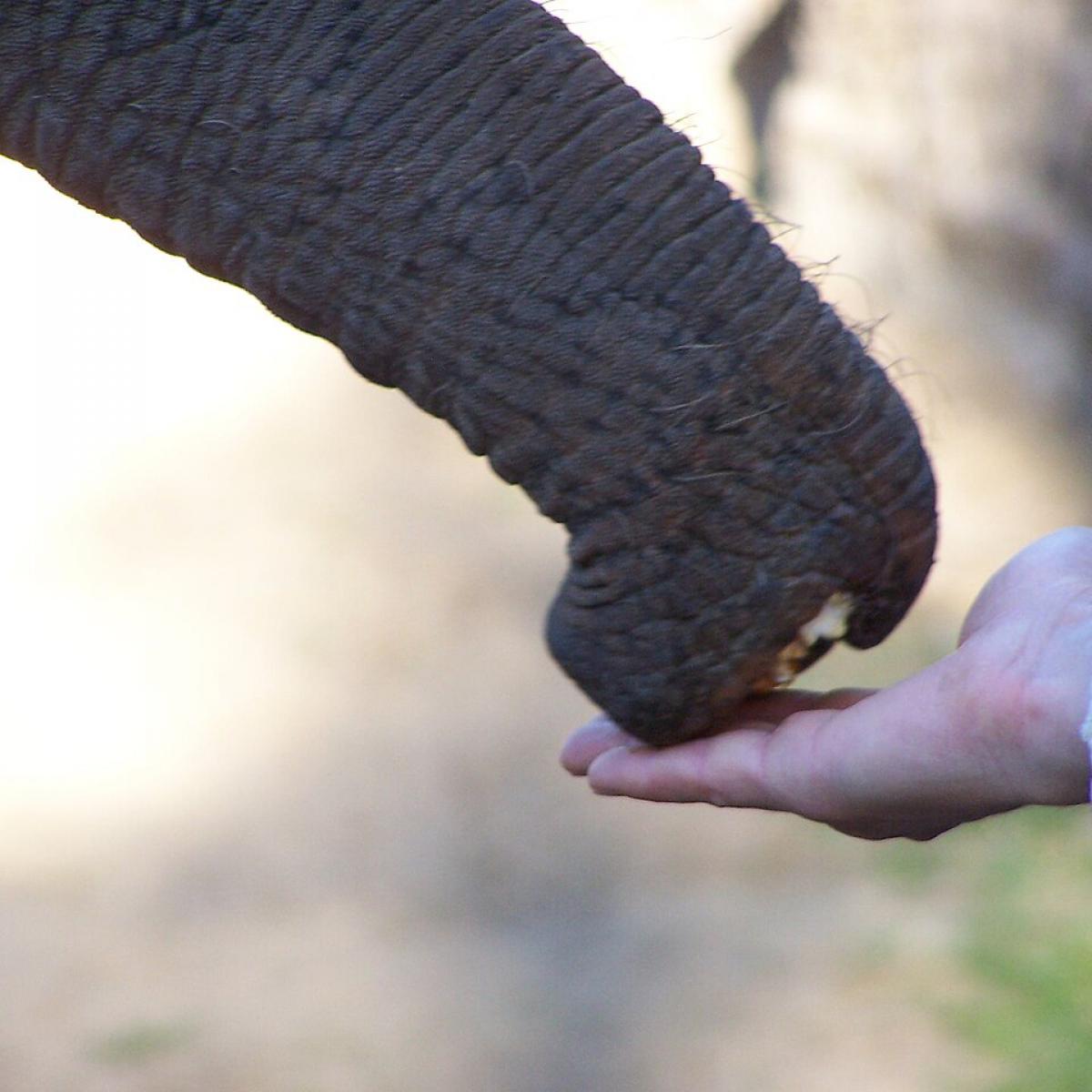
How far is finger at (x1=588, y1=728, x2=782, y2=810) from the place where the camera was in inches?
38.6

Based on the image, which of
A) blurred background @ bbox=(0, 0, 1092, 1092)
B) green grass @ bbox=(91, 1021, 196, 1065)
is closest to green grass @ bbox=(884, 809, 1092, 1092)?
blurred background @ bbox=(0, 0, 1092, 1092)

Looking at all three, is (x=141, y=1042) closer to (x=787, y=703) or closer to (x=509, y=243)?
(x=787, y=703)

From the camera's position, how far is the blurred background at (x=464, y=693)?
5.25ft

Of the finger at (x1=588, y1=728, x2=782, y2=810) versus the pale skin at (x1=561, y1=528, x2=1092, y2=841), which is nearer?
the pale skin at (x1=561, y1=528, x2=1092, y2=841)

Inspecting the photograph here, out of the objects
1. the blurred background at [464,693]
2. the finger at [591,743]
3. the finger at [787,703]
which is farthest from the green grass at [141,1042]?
the finger at [787,703]

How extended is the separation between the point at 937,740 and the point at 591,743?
0.87 feet

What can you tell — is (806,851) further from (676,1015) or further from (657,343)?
(657,343)

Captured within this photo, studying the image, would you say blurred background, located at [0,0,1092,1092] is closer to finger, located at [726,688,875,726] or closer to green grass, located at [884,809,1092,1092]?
green grass, located at [884,809,1092,1092]

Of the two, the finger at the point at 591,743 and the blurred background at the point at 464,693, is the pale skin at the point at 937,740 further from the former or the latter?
the blurred background at the point at 464,693

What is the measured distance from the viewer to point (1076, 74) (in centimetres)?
238

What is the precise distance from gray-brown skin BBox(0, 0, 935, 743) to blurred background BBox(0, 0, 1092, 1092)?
Result: 14cm

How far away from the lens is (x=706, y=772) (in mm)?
988

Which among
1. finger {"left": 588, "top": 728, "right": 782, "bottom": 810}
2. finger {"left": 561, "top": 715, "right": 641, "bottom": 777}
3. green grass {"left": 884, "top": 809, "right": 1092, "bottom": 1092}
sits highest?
finger {"left": 561, "top": 715, "right": 641, "bottom": 777}

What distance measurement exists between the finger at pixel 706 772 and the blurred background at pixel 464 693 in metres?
0.30
